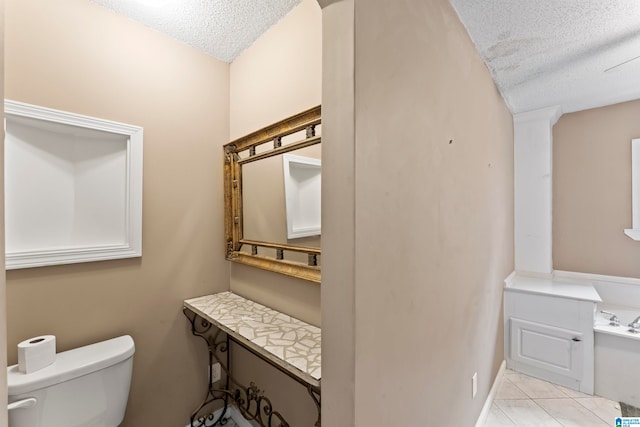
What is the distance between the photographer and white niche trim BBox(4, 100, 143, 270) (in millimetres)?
1227

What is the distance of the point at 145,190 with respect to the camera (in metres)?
1.59

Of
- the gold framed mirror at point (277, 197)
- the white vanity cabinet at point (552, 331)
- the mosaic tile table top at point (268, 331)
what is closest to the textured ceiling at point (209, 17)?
the gold framed mirror at point (277, 197)

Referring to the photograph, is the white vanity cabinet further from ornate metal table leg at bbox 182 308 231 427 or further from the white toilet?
the white toilet

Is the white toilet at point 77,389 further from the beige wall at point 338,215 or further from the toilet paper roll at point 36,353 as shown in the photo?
the beige wall at point 338,215

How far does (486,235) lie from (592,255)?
1.62m

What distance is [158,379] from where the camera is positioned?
1.62 m

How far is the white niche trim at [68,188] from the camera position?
123 cm

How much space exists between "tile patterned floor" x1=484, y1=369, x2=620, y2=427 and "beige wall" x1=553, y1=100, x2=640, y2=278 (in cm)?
116

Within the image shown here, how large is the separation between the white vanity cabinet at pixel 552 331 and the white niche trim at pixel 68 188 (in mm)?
2901

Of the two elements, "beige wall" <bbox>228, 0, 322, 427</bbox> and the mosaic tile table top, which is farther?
"beige wall" <bbox>228, 0, 322, 427</bbox>

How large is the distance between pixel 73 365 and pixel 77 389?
103 millimetres

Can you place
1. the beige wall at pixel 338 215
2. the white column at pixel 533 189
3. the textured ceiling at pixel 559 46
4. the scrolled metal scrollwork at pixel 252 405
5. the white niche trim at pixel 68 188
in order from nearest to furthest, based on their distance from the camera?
the beige wall at pixel 338 215 → the white niche trim at pixel 68 188 → the textured ceiling at pixel 559 46 → the scrolled metal scrollwork at pixel 252 405 → the white column at pixel 533 189

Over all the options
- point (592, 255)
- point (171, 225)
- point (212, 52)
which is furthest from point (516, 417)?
point (212, 52)

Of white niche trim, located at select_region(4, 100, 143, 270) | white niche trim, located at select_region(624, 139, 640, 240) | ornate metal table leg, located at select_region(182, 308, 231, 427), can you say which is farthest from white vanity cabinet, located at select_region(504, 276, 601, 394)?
white niche trim, located at select_region(4, 100, 143, 270)
